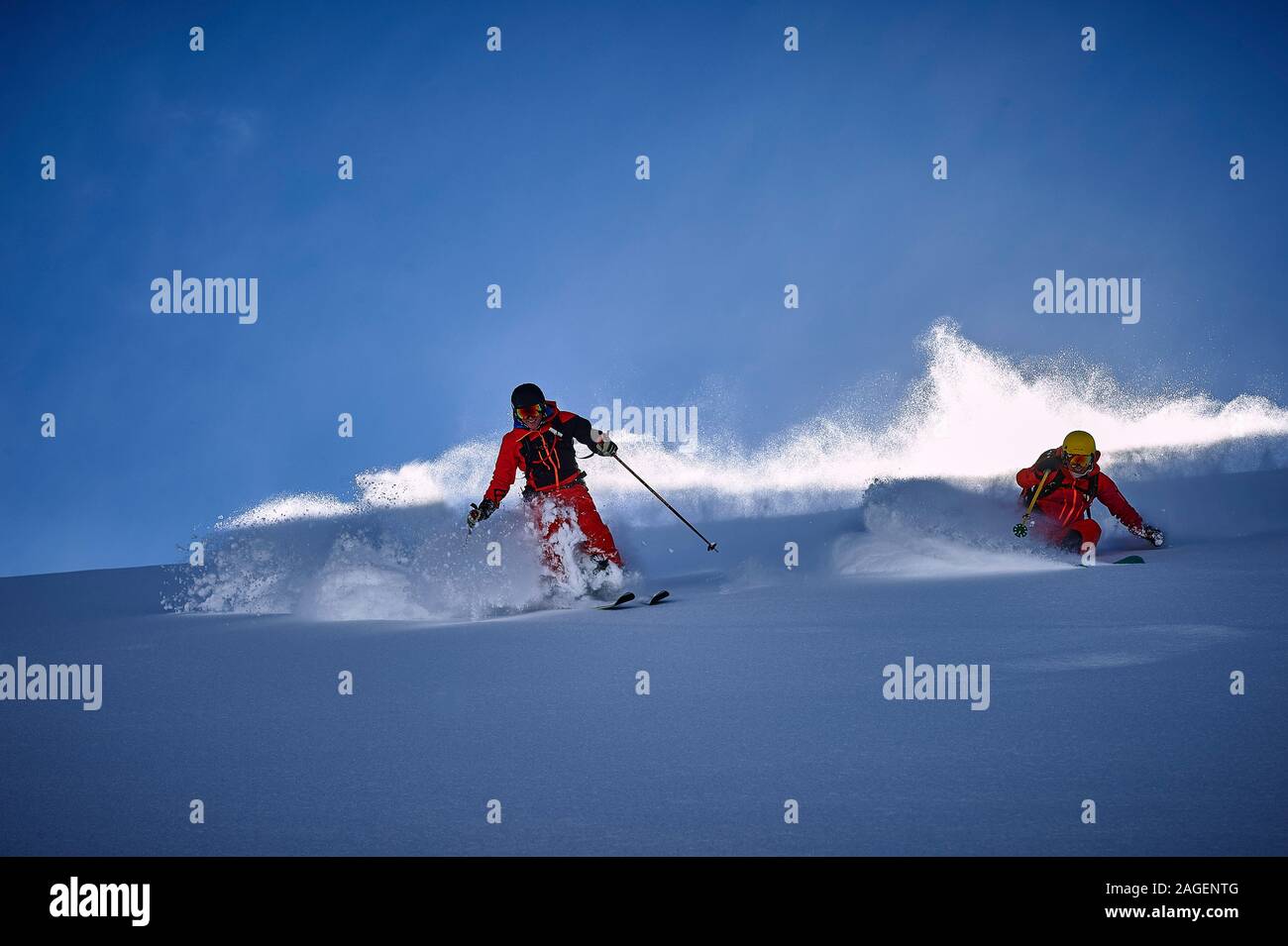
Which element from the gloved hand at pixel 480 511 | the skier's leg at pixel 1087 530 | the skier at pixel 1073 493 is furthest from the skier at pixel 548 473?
the skier's leg at pixel 1087 530

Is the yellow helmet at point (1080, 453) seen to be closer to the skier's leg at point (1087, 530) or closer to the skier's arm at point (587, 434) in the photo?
the skier's leg at point (1087, 530)

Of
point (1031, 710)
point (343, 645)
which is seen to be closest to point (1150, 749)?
point (1031, 710)

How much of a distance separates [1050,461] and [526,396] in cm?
665

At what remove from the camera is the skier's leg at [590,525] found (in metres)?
11.2

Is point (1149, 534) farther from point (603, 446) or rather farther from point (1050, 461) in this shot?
point (603, 446)

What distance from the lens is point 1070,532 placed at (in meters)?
12.6

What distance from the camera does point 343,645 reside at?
28.7 ft

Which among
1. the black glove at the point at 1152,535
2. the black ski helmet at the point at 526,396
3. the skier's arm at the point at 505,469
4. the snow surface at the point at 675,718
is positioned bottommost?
the snow surface at the point at 675,718

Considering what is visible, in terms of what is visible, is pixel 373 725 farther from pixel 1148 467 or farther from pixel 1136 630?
pixel 1148 467

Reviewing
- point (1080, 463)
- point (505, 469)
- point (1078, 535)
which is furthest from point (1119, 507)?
point (505, 469)

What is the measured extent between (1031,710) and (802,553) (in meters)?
8.57

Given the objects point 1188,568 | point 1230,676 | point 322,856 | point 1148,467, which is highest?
point 1148,467

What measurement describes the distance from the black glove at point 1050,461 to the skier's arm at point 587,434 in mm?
5550

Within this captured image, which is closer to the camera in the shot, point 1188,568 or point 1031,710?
point 1031,710
